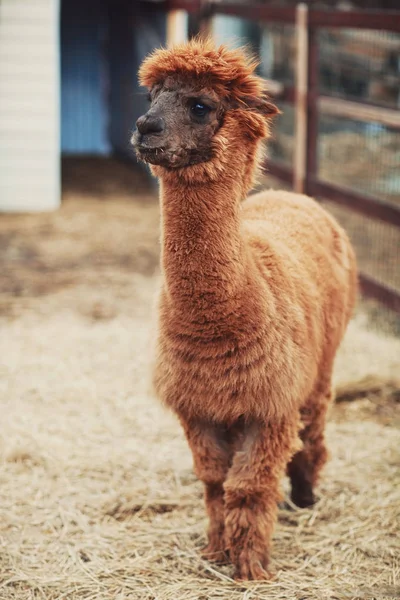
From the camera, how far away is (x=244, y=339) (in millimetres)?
2762

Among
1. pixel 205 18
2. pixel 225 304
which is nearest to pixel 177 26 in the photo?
pixel 205 18

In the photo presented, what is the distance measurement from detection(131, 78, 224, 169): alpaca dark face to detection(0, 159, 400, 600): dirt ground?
764 millimetres

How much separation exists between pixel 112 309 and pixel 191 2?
4.00 meters

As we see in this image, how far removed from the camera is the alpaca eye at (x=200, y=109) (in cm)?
270

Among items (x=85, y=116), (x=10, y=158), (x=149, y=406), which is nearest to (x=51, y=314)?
(x=149, y=406)

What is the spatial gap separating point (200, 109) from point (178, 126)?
11cm

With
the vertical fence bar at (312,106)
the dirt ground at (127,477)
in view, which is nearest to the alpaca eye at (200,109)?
the dirt ground at (127,477)

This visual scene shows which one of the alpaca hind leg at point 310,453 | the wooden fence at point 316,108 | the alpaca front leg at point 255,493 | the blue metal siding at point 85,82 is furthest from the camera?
the blue metal siding at point 85,82

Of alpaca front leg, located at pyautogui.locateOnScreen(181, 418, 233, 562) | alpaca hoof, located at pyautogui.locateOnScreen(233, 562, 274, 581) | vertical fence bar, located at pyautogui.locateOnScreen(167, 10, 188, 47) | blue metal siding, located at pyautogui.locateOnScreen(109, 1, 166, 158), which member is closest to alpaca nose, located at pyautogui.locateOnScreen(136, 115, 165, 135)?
alpaca front leg, located at pyautogui.locateOnScreen(181, 418, 233, 562)

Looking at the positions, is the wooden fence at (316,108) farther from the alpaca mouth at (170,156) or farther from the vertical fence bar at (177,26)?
the alpaca mouth at (170,156)

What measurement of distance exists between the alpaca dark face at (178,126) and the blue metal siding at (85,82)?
11581mm

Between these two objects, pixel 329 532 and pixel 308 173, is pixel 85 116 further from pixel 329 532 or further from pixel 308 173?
pixel 329 532

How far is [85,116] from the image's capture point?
14.0 meters

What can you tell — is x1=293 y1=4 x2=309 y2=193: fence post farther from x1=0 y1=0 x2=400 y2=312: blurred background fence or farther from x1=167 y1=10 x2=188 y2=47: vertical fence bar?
x1=167 y1=10 x2=188 y2=47: vertical fence bar
